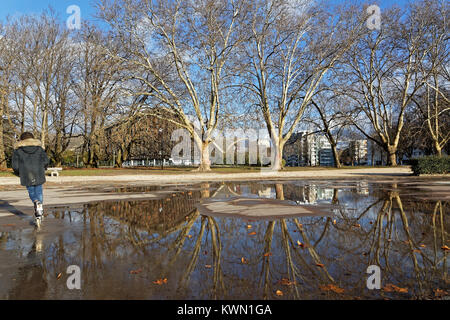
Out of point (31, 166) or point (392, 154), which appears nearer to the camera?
point (31, 166)

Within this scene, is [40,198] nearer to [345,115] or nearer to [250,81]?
[250,81]

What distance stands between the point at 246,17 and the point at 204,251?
990 inches

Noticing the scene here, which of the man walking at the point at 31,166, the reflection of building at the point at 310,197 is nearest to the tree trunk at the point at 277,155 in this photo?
the reflection of building at the point at 310,197

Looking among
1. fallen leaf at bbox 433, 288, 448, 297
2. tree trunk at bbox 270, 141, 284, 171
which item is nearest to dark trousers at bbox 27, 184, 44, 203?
fallen leaf at bbox 433, 288, 448, 297

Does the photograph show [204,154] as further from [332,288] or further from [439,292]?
[439,292]

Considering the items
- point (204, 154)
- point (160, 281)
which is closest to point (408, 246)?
point (160, 281)

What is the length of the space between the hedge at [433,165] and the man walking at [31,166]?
21719 millimetres

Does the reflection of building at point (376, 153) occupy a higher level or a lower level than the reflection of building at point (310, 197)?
higher

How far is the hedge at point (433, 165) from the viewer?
19750 millimetres

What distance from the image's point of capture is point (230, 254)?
13.5ft

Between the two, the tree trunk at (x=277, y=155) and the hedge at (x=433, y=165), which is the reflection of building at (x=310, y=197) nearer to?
the hedge at (x=433, y=165)

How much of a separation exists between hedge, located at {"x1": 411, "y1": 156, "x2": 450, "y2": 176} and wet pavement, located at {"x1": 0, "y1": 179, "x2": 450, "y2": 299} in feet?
49.2

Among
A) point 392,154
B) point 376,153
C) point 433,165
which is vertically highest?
point 376,153

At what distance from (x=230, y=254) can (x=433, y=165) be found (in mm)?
20790
